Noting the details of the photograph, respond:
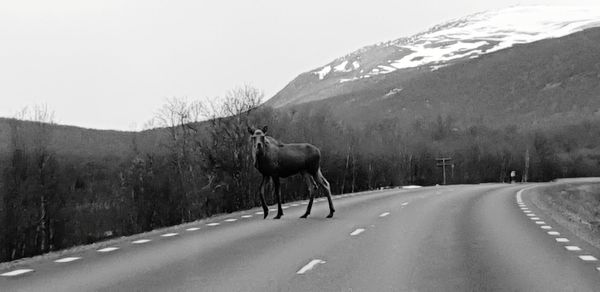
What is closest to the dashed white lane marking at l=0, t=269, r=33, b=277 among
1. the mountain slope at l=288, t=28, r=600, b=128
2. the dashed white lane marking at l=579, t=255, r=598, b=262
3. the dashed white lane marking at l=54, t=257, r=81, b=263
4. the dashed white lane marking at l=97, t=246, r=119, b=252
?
the dashed white lane marking at l=54, t=257, r=81, b=263

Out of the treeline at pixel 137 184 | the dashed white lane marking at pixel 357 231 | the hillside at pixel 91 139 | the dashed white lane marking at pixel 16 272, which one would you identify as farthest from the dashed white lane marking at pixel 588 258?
the hillside at pixel 91 139

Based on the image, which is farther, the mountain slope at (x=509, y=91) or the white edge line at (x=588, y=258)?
the mountain slope at (x=509, y=91)

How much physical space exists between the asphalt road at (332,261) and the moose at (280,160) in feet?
4.25

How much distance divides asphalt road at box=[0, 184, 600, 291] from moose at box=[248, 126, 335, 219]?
1.30 m

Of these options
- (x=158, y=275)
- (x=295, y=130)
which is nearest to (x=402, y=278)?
(x=158, y=275)

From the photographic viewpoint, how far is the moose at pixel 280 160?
63.5ft

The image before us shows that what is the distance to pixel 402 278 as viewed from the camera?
10.2 m

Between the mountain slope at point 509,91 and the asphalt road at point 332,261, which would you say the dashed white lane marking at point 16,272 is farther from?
the mountain slope at point 509,91

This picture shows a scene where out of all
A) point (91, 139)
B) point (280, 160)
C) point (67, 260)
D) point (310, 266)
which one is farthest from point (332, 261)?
point (91, 139)

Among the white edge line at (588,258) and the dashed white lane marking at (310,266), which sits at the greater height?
the dashed white lane marking at (310,266)

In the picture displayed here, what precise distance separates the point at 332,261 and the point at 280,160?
8157 millimetres

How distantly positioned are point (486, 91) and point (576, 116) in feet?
76.0

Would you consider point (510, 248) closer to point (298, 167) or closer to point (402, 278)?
point (402, 278)

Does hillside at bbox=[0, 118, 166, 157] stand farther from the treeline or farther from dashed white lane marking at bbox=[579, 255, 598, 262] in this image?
dashed white lane marking at bbox=[579, 255, 598, 262]
